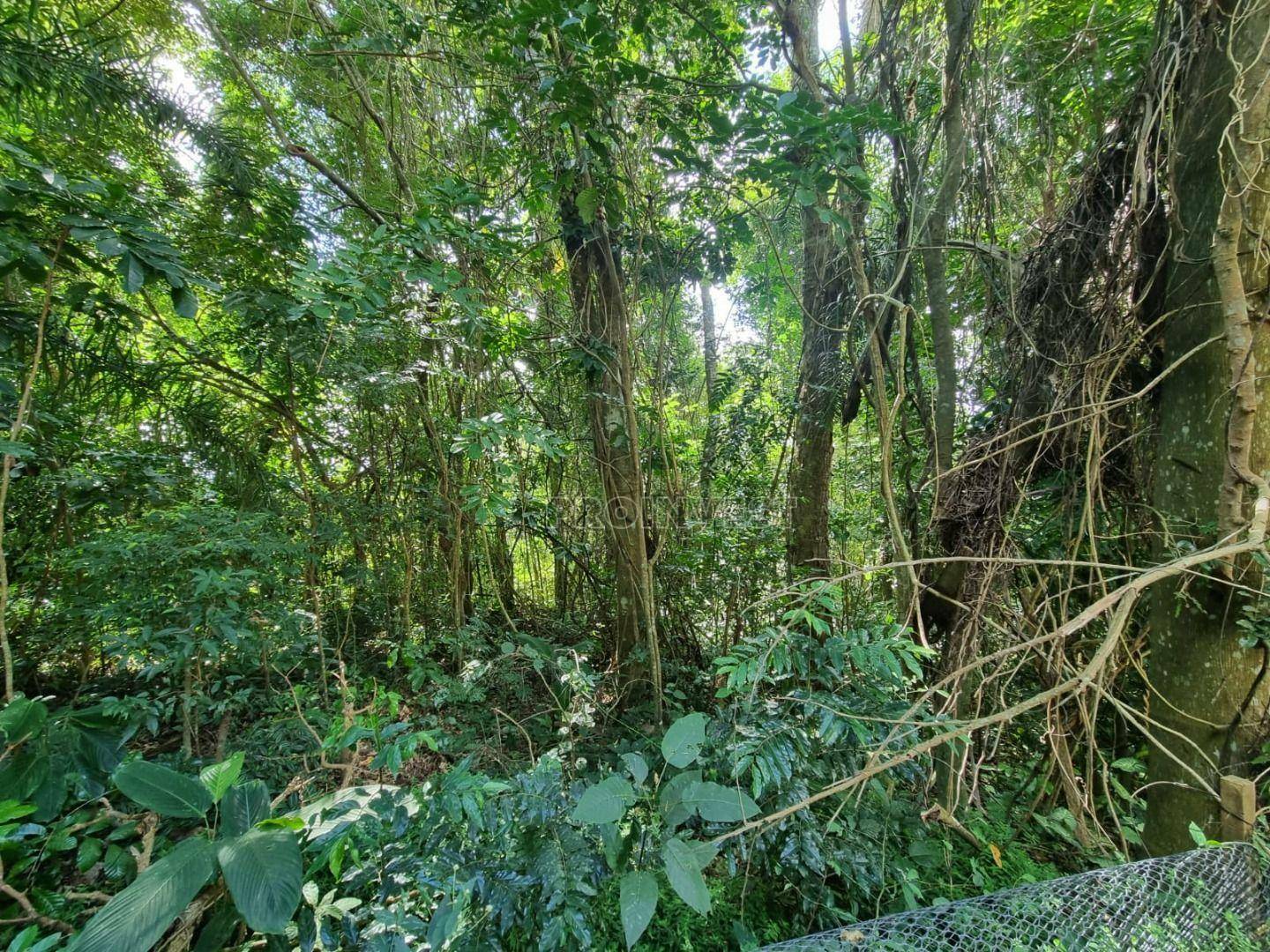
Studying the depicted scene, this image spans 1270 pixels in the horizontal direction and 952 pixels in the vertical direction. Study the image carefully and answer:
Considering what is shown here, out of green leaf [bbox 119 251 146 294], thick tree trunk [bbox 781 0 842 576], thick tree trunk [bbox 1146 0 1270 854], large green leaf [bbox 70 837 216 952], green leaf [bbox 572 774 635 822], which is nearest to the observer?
large green leaf [bbox 70 837 216 952]

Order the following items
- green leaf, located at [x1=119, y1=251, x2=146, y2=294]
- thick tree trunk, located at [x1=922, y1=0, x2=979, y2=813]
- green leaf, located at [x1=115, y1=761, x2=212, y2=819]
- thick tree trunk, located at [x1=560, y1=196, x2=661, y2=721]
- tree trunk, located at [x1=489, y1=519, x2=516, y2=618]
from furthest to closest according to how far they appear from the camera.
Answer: tree trunk, located at [x1=489, y1=519, x2=516, y2=618], thick tree trunk, located at [x1=560, y1=196, x2=661, y2=721], thick tree trunk, located at [x1=922, y1=0, x2=979, y2=813], green leaf, located at [x1=119, y1=251, x2=146, y2=294], green leaf, located at [x1=115, y1=761, x2=212, y2=819]

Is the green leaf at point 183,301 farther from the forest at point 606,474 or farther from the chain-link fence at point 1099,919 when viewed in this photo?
the chain-link fence at point 1099,919

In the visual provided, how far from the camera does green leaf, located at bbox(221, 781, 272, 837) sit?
726mm

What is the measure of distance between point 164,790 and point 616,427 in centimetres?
192

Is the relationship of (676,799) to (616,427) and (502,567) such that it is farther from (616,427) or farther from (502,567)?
(502,567)

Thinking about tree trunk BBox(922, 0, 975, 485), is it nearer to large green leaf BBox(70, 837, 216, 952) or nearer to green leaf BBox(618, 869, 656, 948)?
green leaf BBox(618, 869, 656, 948)

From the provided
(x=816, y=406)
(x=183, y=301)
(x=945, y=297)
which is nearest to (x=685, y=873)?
(x=183, y=301)

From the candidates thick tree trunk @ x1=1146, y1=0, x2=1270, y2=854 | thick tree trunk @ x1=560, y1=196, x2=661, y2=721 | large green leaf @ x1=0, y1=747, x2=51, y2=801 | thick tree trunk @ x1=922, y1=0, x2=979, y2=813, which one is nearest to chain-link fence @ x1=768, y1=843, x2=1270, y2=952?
thick tree trunk @ x1=1146, y1=0, x2=1270, y2=854

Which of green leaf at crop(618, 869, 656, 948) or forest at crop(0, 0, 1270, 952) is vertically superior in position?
forest at crop(0, 0, 1270, 952)

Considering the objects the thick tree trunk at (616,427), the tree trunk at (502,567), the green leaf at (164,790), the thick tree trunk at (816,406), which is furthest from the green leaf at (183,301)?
the thick tree trunk at (816,406)

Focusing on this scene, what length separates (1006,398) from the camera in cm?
192

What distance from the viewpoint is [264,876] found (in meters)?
0.64

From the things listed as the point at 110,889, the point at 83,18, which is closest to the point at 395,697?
the point at 110,889

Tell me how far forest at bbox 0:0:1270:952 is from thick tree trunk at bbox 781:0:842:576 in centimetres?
3
